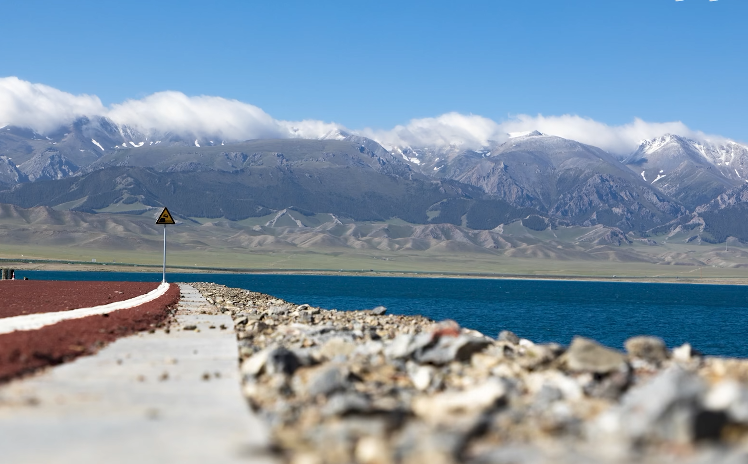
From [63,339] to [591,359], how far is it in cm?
1439

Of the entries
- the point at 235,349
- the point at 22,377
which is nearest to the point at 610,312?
the point at 235,349

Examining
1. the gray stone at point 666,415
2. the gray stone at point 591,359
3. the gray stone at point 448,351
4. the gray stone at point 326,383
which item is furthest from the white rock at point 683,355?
the gray stone at point 666,415

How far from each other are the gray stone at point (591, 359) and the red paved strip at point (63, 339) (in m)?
11.0

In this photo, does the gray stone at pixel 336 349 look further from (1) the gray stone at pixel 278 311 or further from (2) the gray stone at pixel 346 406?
(1) the gray stone at pixel 278 311

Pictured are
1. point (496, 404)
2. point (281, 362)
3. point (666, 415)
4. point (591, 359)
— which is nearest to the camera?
point (666, 415)

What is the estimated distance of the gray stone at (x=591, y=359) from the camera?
17594mm

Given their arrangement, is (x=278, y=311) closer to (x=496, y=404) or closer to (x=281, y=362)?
(x=281, y=362)

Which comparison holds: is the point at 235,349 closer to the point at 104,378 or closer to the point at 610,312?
the point at 104,378

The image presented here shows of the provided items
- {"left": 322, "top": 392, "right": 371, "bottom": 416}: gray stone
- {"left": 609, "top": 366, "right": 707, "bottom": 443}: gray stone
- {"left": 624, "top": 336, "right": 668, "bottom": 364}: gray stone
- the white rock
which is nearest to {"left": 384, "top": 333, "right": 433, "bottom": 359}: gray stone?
{"left": 624, "top": 336, "right": 668, "bottom": 364}: gray stone

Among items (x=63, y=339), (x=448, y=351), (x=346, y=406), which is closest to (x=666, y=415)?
(x=346, y=406)

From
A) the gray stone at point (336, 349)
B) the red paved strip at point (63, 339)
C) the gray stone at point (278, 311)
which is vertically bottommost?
the gray stone at point (278, 311)

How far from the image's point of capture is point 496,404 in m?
13.5

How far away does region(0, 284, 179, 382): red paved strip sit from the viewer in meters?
18.8

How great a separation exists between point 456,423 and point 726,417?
346cm
